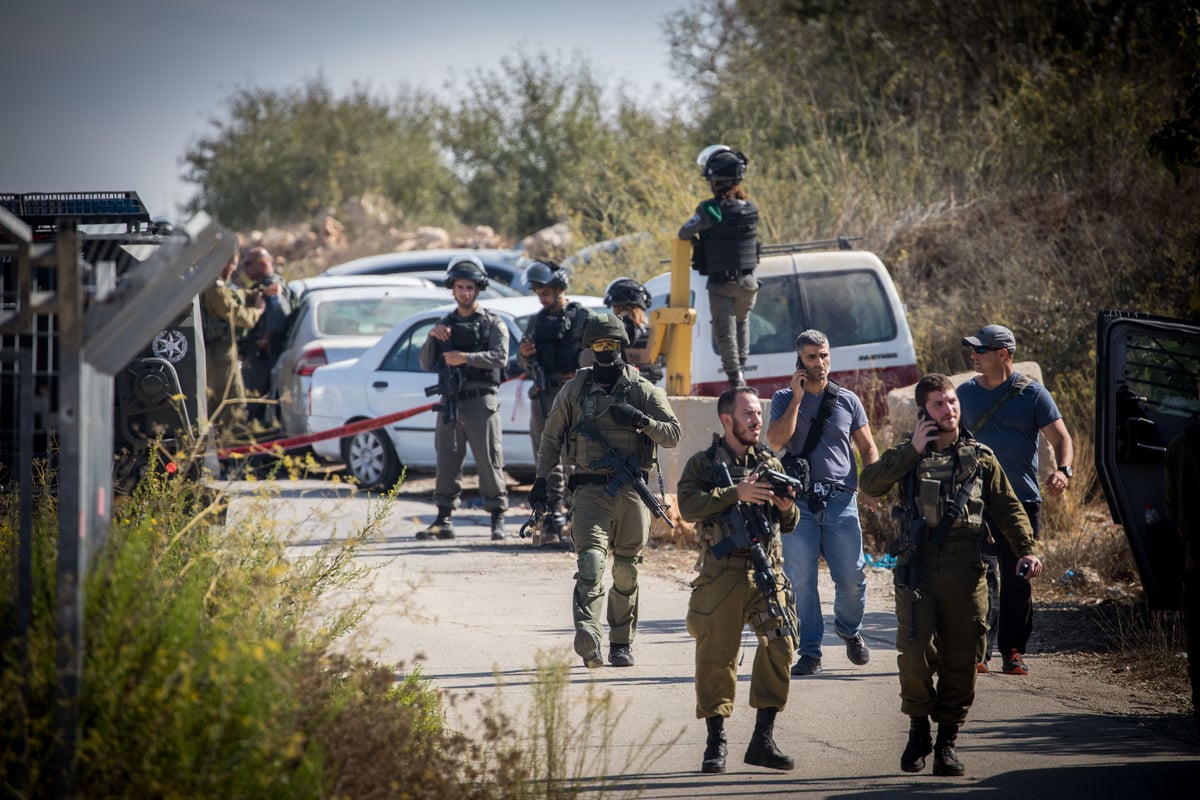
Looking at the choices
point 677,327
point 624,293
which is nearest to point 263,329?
point 677,327

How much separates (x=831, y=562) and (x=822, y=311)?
5083mm

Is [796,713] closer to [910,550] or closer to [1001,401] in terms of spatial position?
[910,550]

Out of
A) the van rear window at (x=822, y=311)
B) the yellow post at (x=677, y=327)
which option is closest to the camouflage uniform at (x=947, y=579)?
the yellow post at (x=677, y=327)

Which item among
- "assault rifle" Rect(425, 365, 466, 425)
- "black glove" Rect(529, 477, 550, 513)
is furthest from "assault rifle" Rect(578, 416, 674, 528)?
"assault rifle" Rect(425, 365, 466, 425)

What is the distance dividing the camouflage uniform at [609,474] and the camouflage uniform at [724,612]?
154 centimetres

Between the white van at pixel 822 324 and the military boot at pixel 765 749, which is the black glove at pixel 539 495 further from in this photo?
the white van at pixel 822 324

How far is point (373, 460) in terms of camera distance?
12938 millimetres

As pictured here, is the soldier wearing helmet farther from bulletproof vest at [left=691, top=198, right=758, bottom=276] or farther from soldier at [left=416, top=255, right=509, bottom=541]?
soldier at [left=416, top=255, right=509, bottom=541]

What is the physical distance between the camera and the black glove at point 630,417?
7.04 metres

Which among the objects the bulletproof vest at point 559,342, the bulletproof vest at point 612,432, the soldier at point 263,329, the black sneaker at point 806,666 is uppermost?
the soldier at point 263,329

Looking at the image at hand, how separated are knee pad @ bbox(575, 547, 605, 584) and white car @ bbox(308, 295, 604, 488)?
5405 mm

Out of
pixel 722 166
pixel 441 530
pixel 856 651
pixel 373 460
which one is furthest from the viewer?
pixel 373 460

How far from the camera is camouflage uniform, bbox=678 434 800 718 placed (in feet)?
17.5

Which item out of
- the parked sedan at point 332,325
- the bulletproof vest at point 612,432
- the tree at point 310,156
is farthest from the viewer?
the tree at point 310,156
